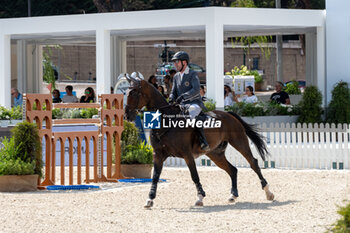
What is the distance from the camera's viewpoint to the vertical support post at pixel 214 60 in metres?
19.7

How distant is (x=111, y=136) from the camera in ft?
46.2

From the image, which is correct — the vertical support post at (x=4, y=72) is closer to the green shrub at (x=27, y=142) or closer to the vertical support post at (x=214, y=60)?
the vertical support post at (x=214, y=60)

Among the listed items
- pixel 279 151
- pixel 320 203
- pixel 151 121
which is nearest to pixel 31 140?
pixel 151 121

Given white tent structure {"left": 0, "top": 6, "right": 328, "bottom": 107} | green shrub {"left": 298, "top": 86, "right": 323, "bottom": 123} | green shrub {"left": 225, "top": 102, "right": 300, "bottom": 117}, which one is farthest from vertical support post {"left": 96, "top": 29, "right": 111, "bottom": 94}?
green shrub {"left": 298, "top": 86, "right": 323, "bottom": 123}

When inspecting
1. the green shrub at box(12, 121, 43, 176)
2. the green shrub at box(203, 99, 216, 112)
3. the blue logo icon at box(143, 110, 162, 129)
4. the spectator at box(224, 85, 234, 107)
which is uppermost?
the spectator at box(224, 85, 234, 107)

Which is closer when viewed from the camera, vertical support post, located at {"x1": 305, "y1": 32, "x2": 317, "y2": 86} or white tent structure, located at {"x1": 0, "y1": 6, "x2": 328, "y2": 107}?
white tent structure, located at {"x1": 0, "y1": 6, "x2": 328, "y2": 107}

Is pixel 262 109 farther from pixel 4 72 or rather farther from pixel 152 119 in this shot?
pixel 152 119

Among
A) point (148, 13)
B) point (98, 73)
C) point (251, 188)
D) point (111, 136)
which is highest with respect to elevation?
point (148, 13)

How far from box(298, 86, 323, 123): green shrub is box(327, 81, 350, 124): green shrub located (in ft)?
1.13

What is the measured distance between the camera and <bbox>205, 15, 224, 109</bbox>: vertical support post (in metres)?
19.7

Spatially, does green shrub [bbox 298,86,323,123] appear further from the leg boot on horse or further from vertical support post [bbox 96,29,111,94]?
the leg boot on horse

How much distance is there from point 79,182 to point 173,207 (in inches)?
134

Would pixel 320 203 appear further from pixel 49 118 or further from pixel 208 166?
pixel 208 166

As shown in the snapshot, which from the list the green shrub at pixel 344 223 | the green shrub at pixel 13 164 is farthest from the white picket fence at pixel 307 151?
the green shrub at pixel 344 223
